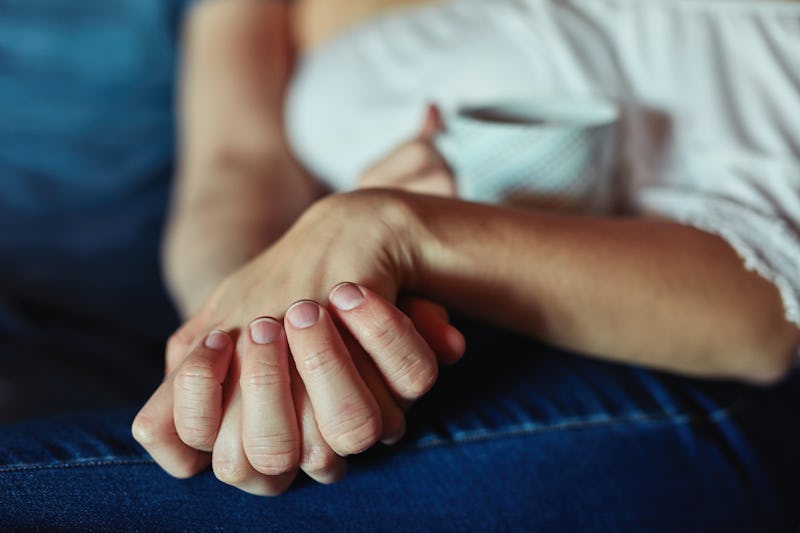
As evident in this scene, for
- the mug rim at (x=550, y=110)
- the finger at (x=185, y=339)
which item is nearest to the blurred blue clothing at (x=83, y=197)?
the finger at (x=185, y=339)

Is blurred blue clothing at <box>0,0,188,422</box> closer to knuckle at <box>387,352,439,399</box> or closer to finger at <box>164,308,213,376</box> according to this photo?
finger at <box>164,308,213,376</box>

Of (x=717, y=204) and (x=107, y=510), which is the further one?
(x=717, y=204)

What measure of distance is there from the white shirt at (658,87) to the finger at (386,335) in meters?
0.29

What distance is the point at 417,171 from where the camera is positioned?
0.71 metres

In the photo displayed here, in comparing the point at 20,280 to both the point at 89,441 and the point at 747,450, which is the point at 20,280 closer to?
the point at 89,441

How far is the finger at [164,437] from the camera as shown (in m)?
0.50

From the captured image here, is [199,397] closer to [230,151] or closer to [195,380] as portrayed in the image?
[195,380]

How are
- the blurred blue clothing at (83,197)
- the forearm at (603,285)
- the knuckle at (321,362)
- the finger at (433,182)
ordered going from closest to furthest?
the knuckle at (321,362) < the forearm at (603,285) < the finger at (433,182) < the blurred blue clothing at (83,197)

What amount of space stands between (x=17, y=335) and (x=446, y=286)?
1.82 ft

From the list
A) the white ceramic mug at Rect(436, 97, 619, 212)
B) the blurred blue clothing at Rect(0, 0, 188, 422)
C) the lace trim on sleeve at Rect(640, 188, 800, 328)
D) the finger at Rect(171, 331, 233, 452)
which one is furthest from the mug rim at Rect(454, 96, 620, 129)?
the blurred blue clothing at Rect(0, 0, 188, 422)

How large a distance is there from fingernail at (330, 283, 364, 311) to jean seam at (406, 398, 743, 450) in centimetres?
13

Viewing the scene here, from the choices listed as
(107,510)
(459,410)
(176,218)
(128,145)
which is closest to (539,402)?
(459,410)

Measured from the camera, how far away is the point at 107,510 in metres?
0.50

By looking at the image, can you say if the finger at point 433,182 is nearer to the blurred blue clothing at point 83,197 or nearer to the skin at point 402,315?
the skin at point 402,315
